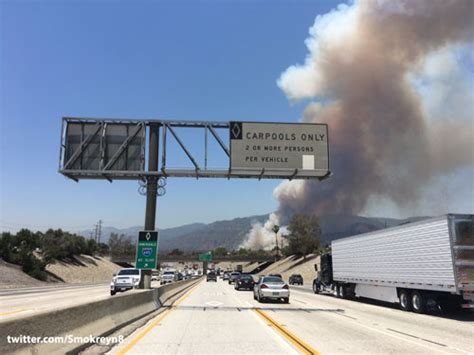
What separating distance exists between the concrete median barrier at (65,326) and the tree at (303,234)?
285 ft

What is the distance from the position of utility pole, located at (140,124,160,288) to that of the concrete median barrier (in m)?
5.45

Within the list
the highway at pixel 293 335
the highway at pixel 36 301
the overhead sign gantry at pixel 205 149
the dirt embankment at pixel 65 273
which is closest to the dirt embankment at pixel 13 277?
the dirt embankment at pixel 65 273

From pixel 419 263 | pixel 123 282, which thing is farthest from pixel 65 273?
pixel 419 263

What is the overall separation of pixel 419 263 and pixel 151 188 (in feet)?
41.3

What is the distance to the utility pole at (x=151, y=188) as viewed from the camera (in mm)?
18562

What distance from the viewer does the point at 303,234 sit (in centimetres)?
9850

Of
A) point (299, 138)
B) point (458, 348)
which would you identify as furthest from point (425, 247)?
point (458, 348)

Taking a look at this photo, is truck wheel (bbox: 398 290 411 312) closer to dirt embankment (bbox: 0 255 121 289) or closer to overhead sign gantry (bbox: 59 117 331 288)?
overhead sign gantry (bbox: 59 117 331 288)

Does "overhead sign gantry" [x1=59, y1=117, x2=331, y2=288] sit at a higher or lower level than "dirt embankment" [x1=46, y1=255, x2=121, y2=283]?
higher

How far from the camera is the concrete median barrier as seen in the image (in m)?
5.62

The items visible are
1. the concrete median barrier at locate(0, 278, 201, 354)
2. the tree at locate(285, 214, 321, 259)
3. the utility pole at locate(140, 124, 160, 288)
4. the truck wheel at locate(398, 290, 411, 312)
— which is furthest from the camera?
the tree at locate(285, 214, 321, 259)

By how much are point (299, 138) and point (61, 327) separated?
14272mm

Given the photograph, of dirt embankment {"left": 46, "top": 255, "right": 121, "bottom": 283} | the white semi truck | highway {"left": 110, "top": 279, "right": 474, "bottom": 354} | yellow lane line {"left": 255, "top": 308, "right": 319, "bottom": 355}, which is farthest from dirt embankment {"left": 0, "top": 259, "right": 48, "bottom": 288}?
yellow lane line {"left": 255, "top": 308, "right": 319, "bottom": 355}

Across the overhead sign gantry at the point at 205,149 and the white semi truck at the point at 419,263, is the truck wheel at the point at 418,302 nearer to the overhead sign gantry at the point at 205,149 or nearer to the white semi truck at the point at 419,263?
the white semi truck at the point at 419,263
